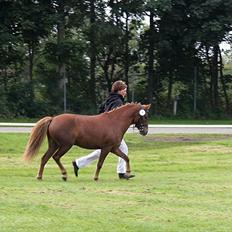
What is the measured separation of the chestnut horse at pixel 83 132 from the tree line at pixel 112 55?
2209cm

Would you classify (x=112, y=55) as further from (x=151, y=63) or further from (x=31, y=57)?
(x=31, y=57)

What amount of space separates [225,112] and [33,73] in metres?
11.3

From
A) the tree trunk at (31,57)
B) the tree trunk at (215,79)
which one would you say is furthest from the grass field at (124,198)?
the tree trunk at (215,79)

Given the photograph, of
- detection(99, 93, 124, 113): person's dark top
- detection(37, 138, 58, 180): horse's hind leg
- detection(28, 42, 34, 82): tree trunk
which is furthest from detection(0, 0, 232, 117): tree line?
detection(37, 138, 58, 180): horse's hind leg

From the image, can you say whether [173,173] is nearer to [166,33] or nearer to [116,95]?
[116,95]

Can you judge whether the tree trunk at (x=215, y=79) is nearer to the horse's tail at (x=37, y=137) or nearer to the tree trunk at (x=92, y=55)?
the tree trunk at (x=92, y=55)

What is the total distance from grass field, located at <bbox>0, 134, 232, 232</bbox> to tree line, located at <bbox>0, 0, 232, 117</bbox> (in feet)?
62.8

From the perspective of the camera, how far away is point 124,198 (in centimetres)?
1070

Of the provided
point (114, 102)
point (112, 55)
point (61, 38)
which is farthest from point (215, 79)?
point (114, 102)

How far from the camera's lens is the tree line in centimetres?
3697

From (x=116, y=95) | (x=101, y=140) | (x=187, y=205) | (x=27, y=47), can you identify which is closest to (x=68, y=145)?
(x=101, y=140)

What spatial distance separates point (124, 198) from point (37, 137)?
10.1 feet

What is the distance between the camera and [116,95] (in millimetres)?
14055

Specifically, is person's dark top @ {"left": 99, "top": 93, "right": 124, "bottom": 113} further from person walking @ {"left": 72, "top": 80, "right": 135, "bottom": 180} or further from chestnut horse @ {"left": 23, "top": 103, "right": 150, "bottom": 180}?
chestnut horse @ {"left": 23, "top": 103, "right": 150, "bottom": 180}
